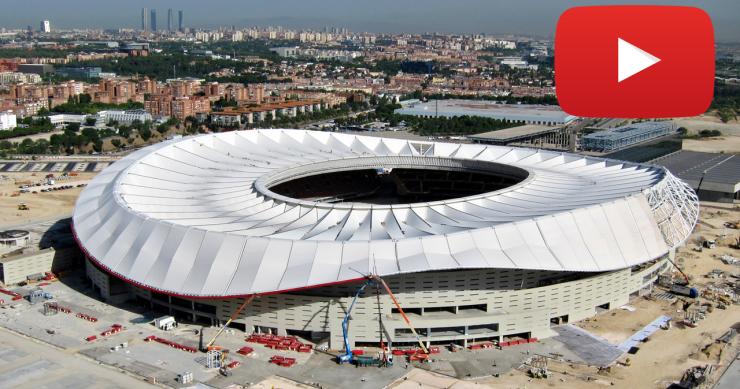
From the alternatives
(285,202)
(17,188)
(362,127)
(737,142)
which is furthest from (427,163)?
(737,142)

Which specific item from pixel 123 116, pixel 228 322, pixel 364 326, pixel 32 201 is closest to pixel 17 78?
pixel 123 116

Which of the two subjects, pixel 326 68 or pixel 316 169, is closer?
pixel 316 169

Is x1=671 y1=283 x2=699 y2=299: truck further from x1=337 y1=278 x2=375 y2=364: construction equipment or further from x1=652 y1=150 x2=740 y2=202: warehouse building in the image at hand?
x1=652 y1=150 x2=740 y2=202: warehouse building

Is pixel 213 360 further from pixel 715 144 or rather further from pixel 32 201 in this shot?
pixel 715 144

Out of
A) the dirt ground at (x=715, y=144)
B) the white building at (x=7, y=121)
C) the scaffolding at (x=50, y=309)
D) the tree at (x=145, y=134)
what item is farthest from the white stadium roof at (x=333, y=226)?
the white building at (x=7, y=121)

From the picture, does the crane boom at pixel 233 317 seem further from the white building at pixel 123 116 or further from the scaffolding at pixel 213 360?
the white building at pixel 123 116

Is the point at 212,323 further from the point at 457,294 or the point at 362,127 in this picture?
the point at 362,127
